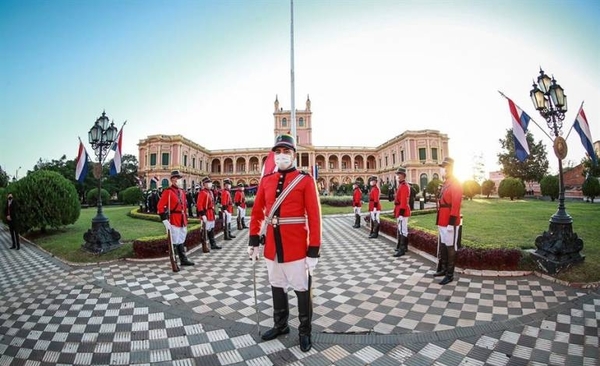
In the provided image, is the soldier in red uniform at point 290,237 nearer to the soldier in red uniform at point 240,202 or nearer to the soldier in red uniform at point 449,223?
the soldier in red uniform at point 449,223

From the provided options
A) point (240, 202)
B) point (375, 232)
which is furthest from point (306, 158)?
point (375, 232)

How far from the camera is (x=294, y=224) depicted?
2949 mm

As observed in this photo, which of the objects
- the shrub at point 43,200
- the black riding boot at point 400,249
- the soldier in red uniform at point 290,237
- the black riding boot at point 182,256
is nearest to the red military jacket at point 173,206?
the black riding boot at point 182,256

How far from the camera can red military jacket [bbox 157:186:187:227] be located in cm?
565

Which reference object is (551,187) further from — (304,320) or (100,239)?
(100,239)

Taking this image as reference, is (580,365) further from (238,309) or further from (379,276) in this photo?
(238,309)

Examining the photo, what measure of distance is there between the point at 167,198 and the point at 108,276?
6.02ft

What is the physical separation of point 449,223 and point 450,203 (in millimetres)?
350

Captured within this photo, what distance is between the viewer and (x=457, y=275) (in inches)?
194

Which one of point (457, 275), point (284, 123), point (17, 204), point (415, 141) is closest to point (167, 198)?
point (457, 275)

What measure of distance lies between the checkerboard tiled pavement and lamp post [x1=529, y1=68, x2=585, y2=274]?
567mm

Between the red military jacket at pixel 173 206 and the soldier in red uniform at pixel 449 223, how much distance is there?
5.07 meters

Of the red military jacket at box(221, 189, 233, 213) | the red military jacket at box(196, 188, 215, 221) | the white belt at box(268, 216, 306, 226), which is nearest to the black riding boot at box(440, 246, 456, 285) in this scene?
the white belt at box(268, 216, 306, 226)

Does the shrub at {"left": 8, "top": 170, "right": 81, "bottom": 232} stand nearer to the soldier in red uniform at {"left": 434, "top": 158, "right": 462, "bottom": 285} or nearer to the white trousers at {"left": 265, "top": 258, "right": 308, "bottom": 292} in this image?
the white trousers at {"left": 265, "top": 258, "right": 308, "bottom": 292}
